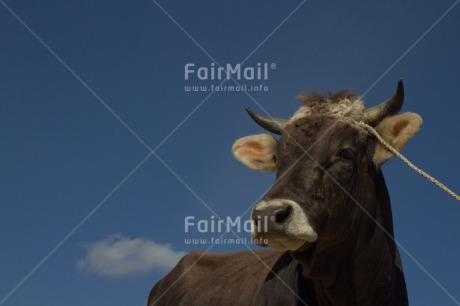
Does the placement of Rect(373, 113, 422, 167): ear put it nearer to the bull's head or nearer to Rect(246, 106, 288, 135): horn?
the bull's head

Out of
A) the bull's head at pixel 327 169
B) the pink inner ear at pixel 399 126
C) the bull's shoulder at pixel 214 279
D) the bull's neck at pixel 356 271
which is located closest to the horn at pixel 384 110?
the bull's head at pixel 327 169

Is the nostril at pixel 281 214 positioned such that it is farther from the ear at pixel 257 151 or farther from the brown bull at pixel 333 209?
the ear at pixel 257 151

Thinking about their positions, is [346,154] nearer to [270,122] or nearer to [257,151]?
[270,122]

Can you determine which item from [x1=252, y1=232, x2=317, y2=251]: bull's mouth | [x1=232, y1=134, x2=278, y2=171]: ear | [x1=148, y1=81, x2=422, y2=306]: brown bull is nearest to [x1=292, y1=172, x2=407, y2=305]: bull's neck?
[x1=148, y1=81, x2=422, y2=306]: brown bull

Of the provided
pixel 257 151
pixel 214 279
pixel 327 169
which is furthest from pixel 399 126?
pixel 214 279

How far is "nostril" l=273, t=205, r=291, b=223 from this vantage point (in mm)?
4637

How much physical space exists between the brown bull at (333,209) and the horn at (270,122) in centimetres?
2

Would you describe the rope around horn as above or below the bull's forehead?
below

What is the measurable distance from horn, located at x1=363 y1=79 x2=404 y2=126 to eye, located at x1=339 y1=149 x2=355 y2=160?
567 millimetres

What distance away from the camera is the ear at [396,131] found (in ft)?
18.8

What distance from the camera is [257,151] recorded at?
269 inches

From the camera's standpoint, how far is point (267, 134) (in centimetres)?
668

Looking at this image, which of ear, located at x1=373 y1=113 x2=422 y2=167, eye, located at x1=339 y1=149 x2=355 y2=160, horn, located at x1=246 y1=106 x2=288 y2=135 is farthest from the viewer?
horn, located at x1=246 y1=106 x2=288 y2=135

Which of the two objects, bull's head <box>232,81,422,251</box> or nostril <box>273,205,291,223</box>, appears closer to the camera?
nostril <box>273,205,291,223</box>
